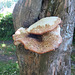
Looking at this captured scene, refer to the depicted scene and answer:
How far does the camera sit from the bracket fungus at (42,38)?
126 centimetres

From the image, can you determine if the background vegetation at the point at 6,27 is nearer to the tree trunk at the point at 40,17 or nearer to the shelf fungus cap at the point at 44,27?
the tree trunk at the point at 40,17

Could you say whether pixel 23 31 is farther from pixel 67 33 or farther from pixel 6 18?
pixel 6 18

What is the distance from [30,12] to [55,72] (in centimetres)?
104

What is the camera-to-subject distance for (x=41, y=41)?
1.36 meters

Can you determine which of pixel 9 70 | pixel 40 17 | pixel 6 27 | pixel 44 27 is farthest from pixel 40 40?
pixel 6 27

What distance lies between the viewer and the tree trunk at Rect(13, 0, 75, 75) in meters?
1.62

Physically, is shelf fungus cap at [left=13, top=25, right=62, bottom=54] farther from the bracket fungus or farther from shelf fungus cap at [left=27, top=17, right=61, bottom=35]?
shelf fungus cap at [left=27, top=17, right=61, bottom=35]

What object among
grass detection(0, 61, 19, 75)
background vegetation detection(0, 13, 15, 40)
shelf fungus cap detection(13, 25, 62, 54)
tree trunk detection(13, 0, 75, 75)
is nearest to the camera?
shelf fungus cap detection(13, 25, 62, 54)

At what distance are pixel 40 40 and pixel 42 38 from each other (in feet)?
0.11

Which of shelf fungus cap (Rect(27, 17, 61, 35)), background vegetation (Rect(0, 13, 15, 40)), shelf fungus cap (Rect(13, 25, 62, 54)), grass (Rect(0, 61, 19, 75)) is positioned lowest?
grass (Rect(0, 61, 19, 75))

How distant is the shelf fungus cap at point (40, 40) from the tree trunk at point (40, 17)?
319 mm

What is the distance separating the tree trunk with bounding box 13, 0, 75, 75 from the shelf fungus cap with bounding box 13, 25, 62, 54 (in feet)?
1.05

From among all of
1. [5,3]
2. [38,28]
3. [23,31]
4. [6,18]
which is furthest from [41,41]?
[5,3]

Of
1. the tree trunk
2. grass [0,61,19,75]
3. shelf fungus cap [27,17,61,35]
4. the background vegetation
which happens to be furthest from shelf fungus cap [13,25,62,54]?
the background vegetation
